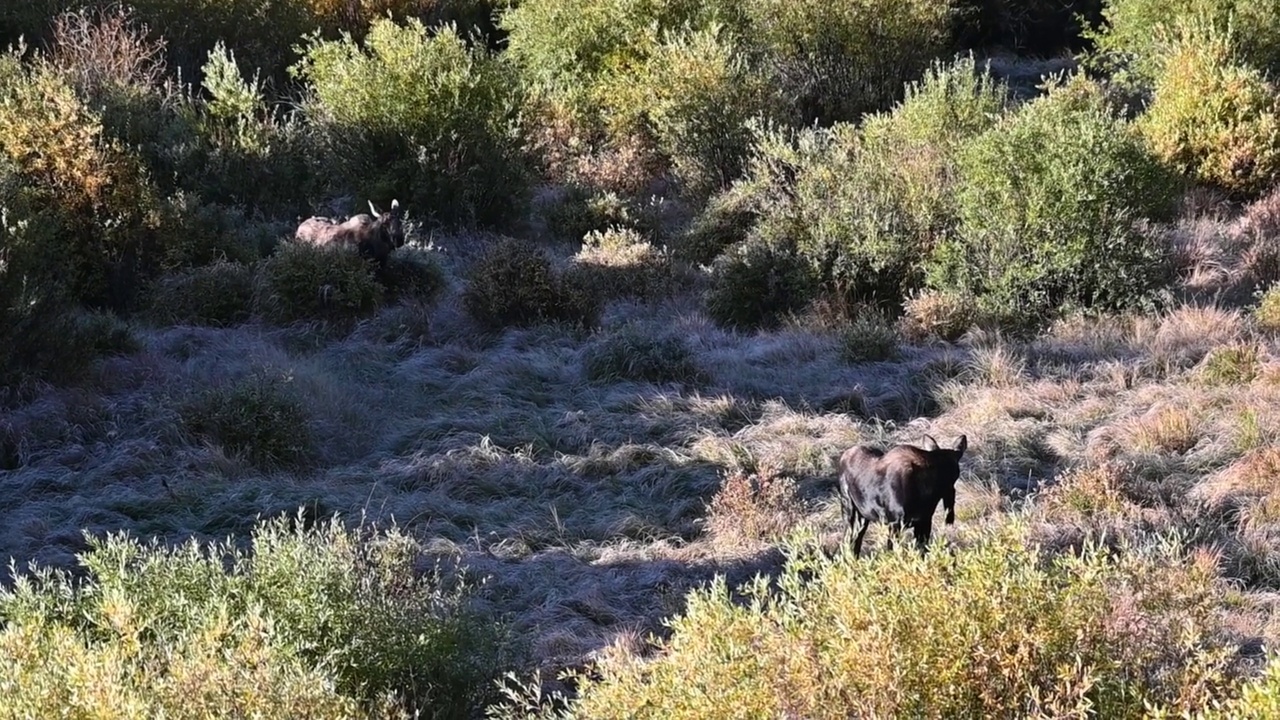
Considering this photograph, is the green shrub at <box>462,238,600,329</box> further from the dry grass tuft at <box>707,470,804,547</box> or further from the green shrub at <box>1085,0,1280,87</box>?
the green shrub at <box>1085,0,1280,87</box>

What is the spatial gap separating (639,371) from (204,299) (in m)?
4.74

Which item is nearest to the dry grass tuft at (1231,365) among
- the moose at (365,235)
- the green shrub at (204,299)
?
the moose at (365,235)

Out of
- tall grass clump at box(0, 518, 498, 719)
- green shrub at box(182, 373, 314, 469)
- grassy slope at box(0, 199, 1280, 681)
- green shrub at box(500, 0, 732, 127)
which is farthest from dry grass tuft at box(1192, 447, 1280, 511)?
green shrub at box(500, 0, 732, 127)

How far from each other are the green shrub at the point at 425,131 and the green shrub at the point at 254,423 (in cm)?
730

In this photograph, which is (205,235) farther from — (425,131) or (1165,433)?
(1165,433)

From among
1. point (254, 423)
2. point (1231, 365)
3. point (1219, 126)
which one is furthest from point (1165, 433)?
point (1219, 126)

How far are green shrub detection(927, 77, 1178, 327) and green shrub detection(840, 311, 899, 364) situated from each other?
1239 millimetres

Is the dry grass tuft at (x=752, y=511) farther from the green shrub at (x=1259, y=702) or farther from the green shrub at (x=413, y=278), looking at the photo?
the green shrub at (x=413, y=278)

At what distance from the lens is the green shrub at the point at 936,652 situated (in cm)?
329

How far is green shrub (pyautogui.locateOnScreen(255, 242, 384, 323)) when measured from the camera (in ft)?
39.4

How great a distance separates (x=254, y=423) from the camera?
881cm

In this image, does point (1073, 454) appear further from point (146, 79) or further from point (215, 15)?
point (215, 15)

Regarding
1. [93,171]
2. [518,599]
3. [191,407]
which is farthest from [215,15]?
[518,599]

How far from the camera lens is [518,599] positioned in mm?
6539
